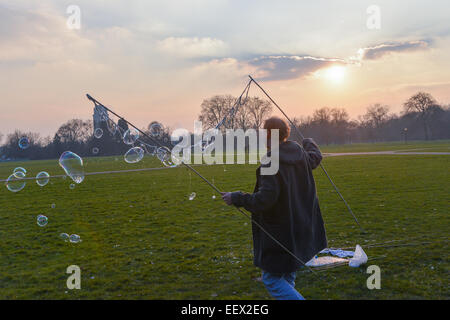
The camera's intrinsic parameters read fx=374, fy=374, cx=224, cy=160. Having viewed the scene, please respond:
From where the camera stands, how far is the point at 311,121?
11481cm

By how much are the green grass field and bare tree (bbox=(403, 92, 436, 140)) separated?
304 ft

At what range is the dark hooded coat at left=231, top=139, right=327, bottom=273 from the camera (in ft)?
11.6

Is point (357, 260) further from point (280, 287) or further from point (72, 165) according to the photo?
point (72, 165)

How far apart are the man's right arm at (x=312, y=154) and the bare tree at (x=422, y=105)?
100941 millimetres

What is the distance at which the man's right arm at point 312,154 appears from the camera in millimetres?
4298

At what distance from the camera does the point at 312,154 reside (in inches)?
172

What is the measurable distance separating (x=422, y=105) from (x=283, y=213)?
4160 inches

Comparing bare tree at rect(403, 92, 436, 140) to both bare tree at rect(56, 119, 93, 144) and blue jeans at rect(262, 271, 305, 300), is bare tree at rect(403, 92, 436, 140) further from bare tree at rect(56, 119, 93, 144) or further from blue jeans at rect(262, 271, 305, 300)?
blue jeans at rect(262, 271, 305, 300)

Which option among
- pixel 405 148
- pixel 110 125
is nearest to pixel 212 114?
pixel 110 125

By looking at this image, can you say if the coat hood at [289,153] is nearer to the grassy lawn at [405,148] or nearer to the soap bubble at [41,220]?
the soap bubble at [41,220]

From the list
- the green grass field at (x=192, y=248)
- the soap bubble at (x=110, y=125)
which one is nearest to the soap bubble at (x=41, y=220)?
the green grass field at (x=192, y=248)
